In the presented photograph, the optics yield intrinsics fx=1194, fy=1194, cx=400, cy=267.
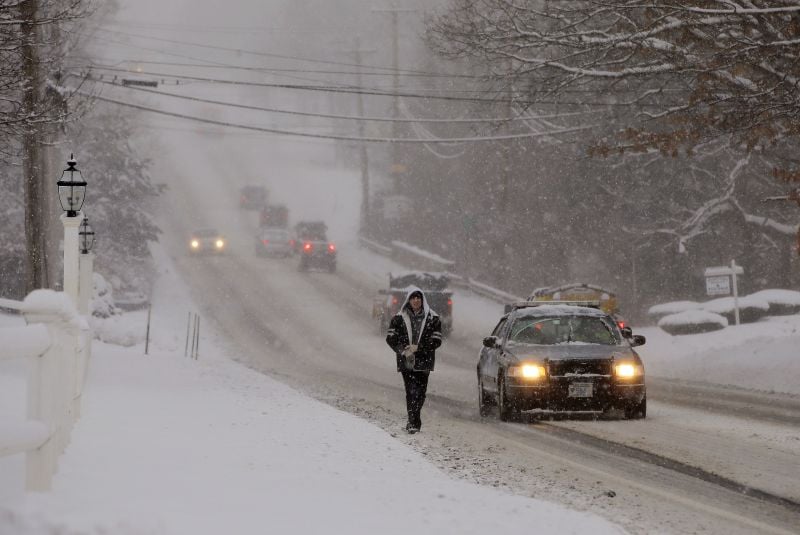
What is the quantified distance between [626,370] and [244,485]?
27.7 ft

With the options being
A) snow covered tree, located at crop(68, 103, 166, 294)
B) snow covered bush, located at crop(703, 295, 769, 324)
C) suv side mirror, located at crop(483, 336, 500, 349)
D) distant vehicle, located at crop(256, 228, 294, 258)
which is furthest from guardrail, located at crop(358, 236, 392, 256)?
suv side mirror, located at crop(483, 336, 500, 349)

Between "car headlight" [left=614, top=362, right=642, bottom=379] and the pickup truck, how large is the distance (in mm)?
23163

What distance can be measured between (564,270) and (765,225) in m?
13.7

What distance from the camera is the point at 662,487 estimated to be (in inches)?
426

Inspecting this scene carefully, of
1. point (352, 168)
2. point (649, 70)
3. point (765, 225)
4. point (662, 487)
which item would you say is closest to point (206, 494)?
point (662, 487)

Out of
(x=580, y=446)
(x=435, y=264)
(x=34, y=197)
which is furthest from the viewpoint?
(x=435, y=264)

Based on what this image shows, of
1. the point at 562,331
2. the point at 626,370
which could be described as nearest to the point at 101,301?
the point at 562,331

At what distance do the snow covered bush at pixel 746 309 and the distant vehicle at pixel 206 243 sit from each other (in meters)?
39.1

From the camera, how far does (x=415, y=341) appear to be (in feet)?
49.8

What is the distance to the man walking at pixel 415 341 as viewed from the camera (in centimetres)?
1502

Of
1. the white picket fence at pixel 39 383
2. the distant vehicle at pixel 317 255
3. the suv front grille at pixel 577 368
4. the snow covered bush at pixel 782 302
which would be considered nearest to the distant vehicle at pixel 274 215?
the distant vehicle at pixel 317 255

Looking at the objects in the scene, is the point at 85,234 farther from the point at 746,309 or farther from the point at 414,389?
the point at 746,309

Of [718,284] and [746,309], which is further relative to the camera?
[746,309]

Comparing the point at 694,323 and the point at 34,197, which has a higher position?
the point at 34,197
